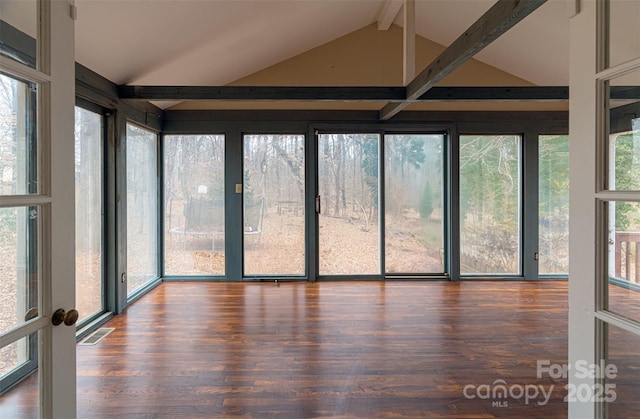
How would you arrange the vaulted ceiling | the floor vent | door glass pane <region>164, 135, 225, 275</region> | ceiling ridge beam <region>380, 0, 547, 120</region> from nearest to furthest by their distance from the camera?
ceiling ridge beam <region>380, 0, 547, 120</region> → the vaulted ceiling → the floor vent → door glass pane <region>164, 135, 225, 275</region>

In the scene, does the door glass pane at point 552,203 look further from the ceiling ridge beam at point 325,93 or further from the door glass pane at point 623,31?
the door glass pane at point 623,31

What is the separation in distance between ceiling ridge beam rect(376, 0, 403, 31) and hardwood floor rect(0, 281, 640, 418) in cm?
345

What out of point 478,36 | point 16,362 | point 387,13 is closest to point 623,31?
point 478,36

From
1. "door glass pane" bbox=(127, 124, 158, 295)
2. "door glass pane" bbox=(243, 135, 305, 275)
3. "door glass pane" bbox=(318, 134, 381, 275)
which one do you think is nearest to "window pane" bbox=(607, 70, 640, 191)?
"door glass pane" bbox=(318, 134, 381, 275)

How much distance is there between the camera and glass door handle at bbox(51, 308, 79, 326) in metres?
1.03

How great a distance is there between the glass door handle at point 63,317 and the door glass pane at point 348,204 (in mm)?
3959

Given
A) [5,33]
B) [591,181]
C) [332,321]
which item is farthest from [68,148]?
[332,321]

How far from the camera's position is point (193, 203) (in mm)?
4914

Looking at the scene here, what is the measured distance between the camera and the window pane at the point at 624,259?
95 centimetres

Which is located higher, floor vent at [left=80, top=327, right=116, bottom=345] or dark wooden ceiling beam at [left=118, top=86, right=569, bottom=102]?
dark wooden ceiling beam at [left=118, top=86, right=569, bottom=102]

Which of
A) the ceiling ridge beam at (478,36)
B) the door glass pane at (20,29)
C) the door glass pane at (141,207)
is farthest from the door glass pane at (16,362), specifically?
the door glass pane at (141,207)

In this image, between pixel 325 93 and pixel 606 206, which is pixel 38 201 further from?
pixel 325 93

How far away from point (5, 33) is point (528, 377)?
3.18 m

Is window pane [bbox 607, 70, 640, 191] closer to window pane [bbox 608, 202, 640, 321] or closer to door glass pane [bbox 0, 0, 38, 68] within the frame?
window pane [bbox 608, 202, 640, 321]
